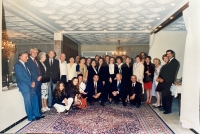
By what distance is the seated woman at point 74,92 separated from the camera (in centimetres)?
451

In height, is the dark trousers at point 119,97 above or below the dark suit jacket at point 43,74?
below

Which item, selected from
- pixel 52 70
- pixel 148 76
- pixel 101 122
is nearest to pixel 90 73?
pixel 52 70

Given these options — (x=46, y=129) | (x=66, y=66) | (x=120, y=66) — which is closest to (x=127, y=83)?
(x=120, y=66)

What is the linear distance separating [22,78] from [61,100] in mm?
1173

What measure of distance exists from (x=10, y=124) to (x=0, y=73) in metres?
1.00

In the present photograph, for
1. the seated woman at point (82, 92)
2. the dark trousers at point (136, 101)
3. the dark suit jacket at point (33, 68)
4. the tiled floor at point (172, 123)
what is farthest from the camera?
the dark trousers at point (136, 101)

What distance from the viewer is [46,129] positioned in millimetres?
3191

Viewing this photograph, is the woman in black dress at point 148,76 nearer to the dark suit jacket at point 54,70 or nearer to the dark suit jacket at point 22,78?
the dark suit jacket at point 54,70

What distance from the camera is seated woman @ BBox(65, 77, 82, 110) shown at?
451cm

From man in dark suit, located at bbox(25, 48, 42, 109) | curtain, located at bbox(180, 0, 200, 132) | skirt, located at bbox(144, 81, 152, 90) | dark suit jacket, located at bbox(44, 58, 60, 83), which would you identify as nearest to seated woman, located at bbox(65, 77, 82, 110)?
dark suit jacket, located at bbox(44, 58, 60, 83)

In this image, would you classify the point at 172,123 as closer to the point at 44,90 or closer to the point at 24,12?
the point at 44,90

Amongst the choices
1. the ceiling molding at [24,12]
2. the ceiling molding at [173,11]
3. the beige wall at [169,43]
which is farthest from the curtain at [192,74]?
the beige wall at [169,43]

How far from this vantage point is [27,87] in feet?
11.7

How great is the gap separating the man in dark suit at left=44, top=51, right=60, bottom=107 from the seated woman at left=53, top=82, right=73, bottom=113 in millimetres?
439
